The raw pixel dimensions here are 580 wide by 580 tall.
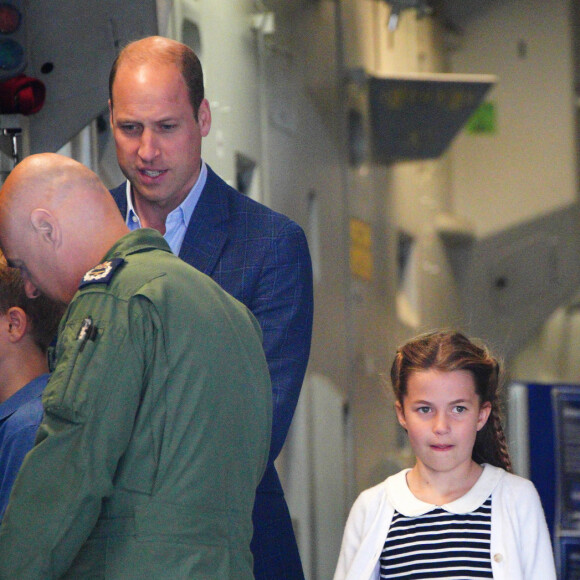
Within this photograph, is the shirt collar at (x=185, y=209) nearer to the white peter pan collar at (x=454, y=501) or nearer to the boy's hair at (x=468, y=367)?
the boy's hair at (x=468, y=367)

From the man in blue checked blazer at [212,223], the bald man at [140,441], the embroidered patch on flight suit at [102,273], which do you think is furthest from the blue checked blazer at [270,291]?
the embroidered patch on flight suit at [102,273]

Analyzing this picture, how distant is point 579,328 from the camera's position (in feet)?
33.9

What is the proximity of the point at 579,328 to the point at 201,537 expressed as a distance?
9216 millimetres

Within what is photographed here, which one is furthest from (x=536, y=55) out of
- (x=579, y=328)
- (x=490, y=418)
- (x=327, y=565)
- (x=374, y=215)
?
(x=490, y=418)

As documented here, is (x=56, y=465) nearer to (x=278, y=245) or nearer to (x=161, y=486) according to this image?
(x=161, y=486)

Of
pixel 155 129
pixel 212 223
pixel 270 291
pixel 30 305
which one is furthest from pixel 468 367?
pixel 30 305

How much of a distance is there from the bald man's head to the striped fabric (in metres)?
1.11

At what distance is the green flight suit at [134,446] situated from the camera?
4.99 ft

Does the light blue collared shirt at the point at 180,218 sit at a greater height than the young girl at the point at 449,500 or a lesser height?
greater

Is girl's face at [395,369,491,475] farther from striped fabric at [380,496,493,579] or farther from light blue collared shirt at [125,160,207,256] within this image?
light blue collared shirt at [125,160,207,256]

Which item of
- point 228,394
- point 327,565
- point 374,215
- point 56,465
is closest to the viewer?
point 56,465

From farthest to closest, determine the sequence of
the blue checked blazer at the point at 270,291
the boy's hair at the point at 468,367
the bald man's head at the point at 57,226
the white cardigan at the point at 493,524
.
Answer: the boy's hair at the point at 468,367, the white cardigan at the point at 493,524, the blue checked blazer at the point at 270,291, the bald man's head at the point at 57,226

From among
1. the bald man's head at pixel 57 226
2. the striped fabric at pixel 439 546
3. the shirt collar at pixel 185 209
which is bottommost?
the striped fabric at pixel 439 546

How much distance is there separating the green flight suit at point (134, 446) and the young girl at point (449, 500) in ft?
2.99
